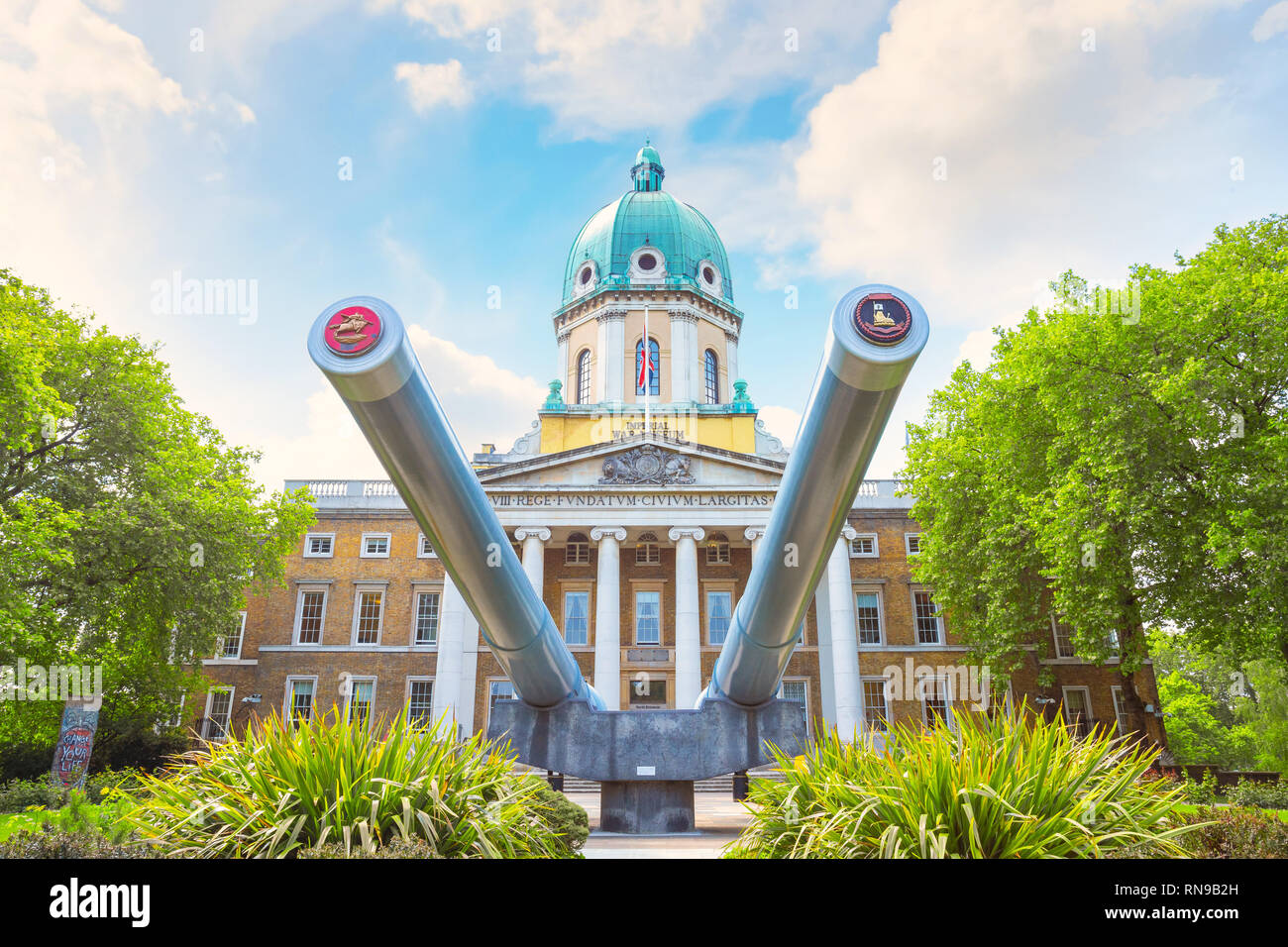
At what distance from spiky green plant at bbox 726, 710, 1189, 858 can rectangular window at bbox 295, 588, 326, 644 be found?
3399cm

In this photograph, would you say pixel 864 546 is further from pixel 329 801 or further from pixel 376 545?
pixel 329 801

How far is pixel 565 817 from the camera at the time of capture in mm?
8727

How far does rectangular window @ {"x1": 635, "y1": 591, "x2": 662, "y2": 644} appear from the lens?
35062mm

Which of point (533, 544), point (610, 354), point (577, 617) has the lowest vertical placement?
point (577, 617)

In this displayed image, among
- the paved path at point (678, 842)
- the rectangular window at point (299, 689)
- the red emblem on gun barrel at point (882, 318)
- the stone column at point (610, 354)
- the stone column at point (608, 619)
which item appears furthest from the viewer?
the stone column at point (610, 354)

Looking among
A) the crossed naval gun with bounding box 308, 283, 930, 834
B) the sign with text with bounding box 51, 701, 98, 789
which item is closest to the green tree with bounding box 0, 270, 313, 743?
the sign with text with bounding box 51, 701, 98, 789

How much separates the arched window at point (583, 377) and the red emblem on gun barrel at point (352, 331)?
3833cm

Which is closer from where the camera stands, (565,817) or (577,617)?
(565,817)

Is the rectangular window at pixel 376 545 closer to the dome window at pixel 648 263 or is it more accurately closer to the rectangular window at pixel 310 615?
the rectangular window at pixel 310 615

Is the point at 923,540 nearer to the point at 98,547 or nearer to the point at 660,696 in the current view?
the point at 660,696

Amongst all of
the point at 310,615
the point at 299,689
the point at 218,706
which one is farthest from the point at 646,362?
the point at 218,706

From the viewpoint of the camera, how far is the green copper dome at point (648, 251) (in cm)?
4353

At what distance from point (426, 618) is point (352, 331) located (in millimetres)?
33720

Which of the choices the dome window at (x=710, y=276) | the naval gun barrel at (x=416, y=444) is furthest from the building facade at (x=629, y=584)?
the naval gun barrel at (x=416, y=444)
